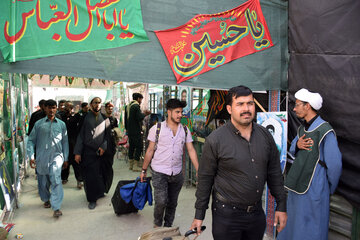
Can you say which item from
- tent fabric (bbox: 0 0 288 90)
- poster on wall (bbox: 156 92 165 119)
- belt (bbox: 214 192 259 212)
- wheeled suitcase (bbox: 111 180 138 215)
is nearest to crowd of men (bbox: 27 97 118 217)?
wheeled suitcase (bbox: 111 180 138 215)

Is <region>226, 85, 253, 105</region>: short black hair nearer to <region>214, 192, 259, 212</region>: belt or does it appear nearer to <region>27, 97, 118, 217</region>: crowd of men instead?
<region>214, 192, 259, 212</region>: belt

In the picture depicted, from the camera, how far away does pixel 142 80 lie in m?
3.12

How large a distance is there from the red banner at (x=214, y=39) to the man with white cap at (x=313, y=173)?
39.6 inches

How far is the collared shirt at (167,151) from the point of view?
3721 mm

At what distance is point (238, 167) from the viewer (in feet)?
7.14

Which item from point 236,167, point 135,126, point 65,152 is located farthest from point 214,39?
point 135,126

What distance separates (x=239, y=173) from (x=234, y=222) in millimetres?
394

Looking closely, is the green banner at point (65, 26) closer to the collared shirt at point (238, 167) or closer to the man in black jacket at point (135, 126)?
the collared shirt at point (238, 167)

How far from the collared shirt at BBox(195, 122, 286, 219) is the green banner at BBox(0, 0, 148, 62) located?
1.58m

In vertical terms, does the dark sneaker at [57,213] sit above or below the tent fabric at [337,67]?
below

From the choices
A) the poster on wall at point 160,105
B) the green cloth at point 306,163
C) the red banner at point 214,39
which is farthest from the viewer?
the poster on wall at point 160,105

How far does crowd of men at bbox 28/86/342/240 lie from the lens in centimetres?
221

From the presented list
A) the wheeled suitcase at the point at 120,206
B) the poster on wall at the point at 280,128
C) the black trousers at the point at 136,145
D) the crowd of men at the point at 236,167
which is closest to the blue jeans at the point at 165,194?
the crowd of men at the point at 236,167

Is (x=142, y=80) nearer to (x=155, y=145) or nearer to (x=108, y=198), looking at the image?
(x=155, y=145)
